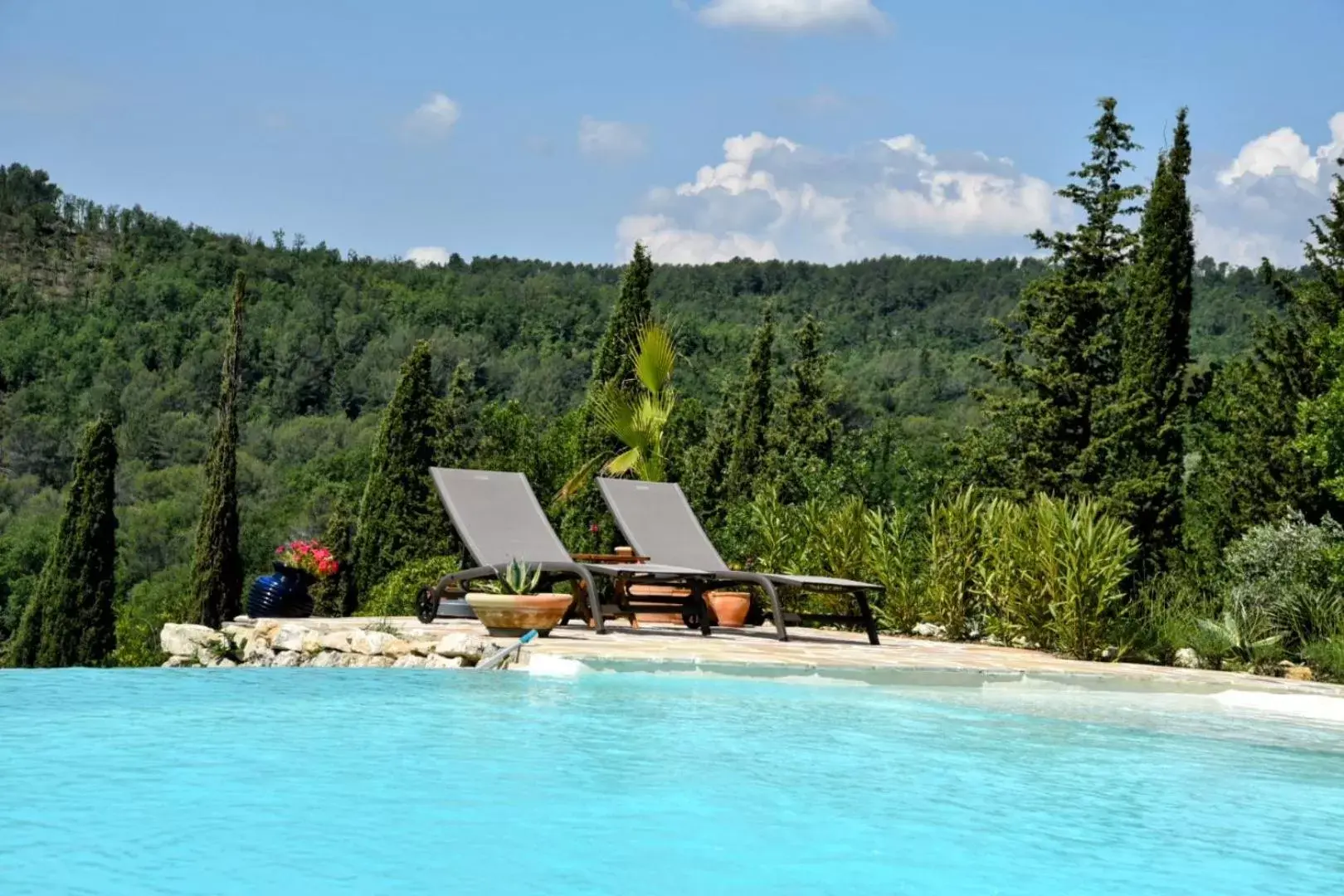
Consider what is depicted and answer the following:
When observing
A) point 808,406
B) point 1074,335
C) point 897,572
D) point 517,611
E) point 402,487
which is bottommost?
point 517,611

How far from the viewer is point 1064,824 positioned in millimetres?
4910

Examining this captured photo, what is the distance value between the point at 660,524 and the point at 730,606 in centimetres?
99

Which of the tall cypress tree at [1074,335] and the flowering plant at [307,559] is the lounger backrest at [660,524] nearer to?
the flowering plant at [307,559]

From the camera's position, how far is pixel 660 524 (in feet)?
38.8

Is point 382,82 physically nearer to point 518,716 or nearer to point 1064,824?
point 518,716

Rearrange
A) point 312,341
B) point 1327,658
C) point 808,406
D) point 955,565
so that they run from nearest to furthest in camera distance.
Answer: point 1327,658
point 955,565
point 808,406
point 312,341

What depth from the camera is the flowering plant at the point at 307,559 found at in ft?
37.3

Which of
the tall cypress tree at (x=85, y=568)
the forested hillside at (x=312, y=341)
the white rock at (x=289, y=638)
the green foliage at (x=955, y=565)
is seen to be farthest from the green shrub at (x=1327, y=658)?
the forested hillside at (x=312, y=341)

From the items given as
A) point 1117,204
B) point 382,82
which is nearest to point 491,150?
point 382,82

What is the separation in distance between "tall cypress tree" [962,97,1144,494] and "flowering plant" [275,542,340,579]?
10073 millimetres

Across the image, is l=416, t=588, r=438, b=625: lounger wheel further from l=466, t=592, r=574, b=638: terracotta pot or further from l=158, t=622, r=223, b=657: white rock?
l=158, t=622, r=223, b=657: white rock

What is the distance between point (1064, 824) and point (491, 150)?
684 inches

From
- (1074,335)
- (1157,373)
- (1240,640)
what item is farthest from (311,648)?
(1074,335)

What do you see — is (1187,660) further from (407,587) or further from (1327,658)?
(407,587)
